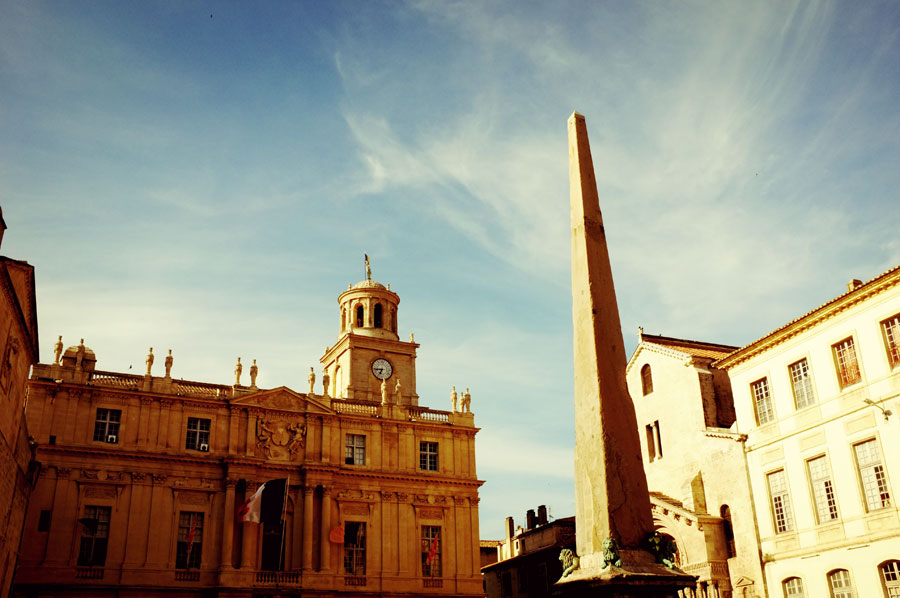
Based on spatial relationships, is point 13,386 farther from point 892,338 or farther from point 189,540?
point 892,338

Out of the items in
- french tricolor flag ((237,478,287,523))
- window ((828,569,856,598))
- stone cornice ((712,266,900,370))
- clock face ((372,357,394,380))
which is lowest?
window ((828,569,856,598))

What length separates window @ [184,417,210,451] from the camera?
34594 mm

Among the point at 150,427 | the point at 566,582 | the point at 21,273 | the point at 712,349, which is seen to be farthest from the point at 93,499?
the point at 566,582

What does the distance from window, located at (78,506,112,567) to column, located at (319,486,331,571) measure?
8.41 m

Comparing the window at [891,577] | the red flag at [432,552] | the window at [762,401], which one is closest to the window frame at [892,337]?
the window at [762,401]

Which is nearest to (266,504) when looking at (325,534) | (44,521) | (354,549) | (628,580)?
(325,534)

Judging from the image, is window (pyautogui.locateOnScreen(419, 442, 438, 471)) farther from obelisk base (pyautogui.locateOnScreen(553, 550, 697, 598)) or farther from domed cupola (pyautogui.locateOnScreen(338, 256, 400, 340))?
obelisk base (pyautogui.locateOnScreen(553, 550, 697, 598))

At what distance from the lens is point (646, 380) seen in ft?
109

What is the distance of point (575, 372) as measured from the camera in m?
10.8

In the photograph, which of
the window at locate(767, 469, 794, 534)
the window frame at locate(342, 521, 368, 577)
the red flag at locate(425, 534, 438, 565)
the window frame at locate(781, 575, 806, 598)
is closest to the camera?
the window frame at locate(781, 575, 806, 598)

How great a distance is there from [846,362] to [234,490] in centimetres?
2375

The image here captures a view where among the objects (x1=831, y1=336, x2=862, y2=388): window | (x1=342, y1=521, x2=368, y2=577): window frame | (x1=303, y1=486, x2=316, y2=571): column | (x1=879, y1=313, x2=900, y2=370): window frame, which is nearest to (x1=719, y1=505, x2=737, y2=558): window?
(x1=831, y1=336, x2=862, y2=388): window

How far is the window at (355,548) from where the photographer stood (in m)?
35.3

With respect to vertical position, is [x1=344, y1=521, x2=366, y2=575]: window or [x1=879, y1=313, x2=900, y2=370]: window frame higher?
[x1=879, y1=313, x2=900, y2=370]: window frame
